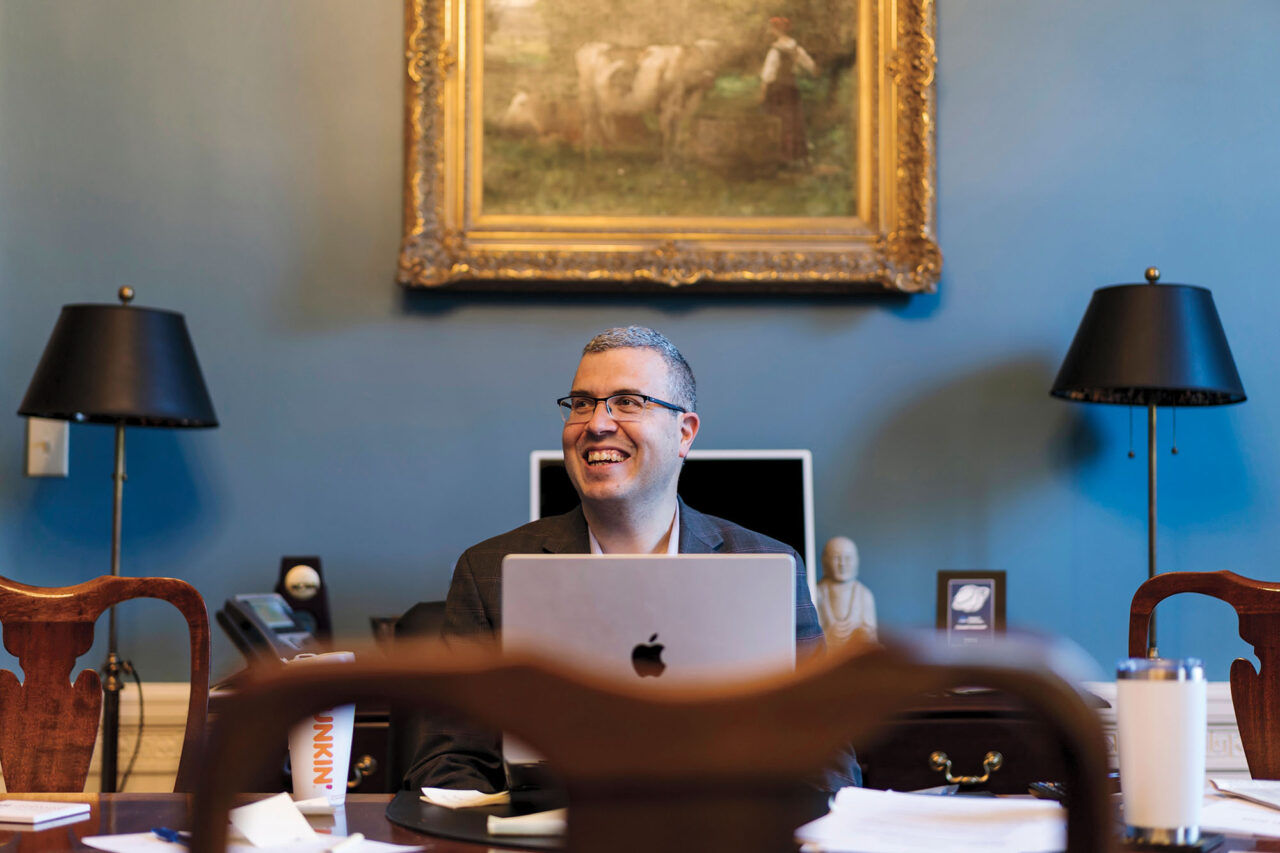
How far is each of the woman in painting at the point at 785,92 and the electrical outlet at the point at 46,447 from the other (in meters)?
1.84

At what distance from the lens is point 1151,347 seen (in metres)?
2.39

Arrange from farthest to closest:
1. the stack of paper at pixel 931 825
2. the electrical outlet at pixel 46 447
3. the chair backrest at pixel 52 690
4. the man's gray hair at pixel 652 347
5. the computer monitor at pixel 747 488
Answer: the electrical outlet at pixel 46 447 → the computer monitor at pixel 747 488 → the man's gray hair at pixel 652 347 → the chair backrest at pixel 52 690 → the stack of paper at pixel 931 825

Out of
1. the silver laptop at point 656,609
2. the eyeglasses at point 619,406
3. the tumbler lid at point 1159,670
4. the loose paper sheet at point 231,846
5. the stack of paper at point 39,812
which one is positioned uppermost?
the eyeglasses at point 619,406

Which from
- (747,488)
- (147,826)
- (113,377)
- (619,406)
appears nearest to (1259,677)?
(619,406)

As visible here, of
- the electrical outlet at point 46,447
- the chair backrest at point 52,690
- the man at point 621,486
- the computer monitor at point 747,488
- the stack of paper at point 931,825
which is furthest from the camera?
the electrical outlet at point 46,447

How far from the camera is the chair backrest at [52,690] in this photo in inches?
60.2

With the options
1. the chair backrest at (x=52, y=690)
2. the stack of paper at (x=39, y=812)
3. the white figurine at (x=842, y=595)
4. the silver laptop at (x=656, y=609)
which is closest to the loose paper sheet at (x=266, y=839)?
the stack of paper at (x=39, y=812)

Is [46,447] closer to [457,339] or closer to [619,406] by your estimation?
[457,339]

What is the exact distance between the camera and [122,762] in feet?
8.62

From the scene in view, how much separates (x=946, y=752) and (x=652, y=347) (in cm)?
106

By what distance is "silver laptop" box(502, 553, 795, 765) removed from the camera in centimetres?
101

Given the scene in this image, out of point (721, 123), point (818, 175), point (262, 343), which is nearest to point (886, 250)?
point (818, 175)

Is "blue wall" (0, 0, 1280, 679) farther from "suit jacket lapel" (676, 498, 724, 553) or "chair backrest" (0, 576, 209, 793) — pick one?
"chair backrest" (0, 576, 209, 793)

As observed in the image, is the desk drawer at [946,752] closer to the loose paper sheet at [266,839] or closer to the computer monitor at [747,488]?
the computer monitor at [747,488]
